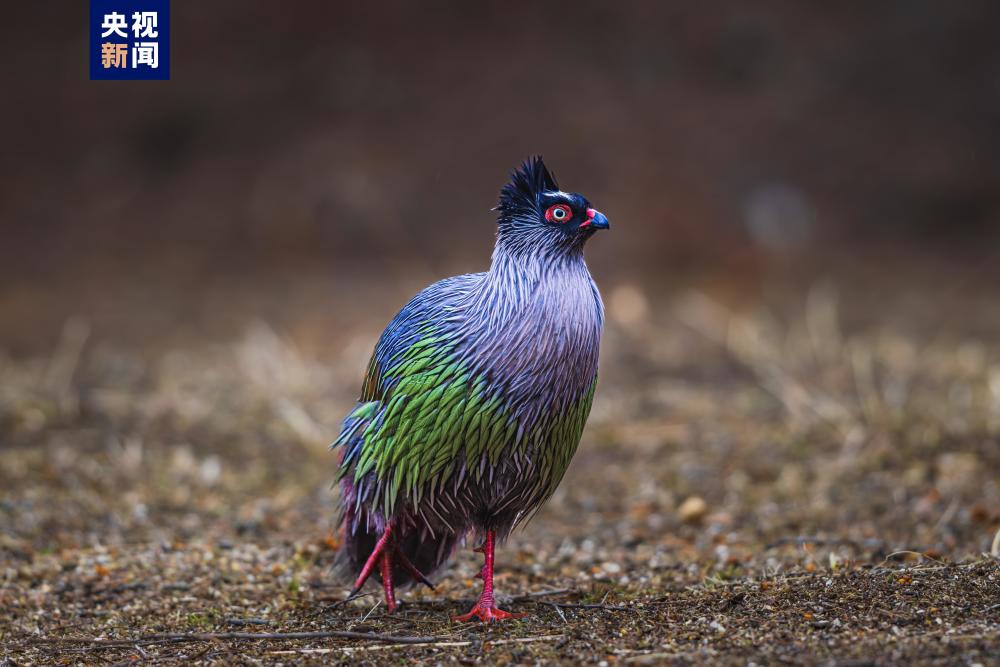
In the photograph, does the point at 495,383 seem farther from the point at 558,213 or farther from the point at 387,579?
the point at 387,579

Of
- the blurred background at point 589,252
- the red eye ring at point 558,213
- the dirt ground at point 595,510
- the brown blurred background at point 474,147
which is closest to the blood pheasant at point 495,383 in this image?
the red eye ring at point 558,213

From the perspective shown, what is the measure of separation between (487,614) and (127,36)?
5174 millimetres

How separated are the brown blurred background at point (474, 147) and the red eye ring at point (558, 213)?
7.11 metres

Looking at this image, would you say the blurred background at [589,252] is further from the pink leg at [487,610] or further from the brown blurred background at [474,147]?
the pink leg at [487,610]

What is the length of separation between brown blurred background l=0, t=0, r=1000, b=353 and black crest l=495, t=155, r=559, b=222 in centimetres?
701

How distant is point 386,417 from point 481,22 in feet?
39.5

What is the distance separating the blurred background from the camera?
5660 millimetres

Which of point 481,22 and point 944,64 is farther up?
point 481,22

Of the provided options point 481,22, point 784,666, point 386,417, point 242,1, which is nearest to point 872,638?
point 784,666

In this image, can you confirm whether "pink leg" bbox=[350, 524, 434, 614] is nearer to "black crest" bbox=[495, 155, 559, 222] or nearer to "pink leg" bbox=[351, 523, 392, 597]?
"pink leg" bbox=[351, 523, 392, 597]

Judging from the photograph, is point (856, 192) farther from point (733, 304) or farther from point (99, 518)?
point (99, 518)

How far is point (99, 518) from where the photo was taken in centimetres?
530

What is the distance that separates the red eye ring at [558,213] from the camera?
11.9ft

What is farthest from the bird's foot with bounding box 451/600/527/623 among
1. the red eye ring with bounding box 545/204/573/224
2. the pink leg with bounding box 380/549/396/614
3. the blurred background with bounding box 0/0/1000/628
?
the red eye ring with bounding box 545/204/573/224
